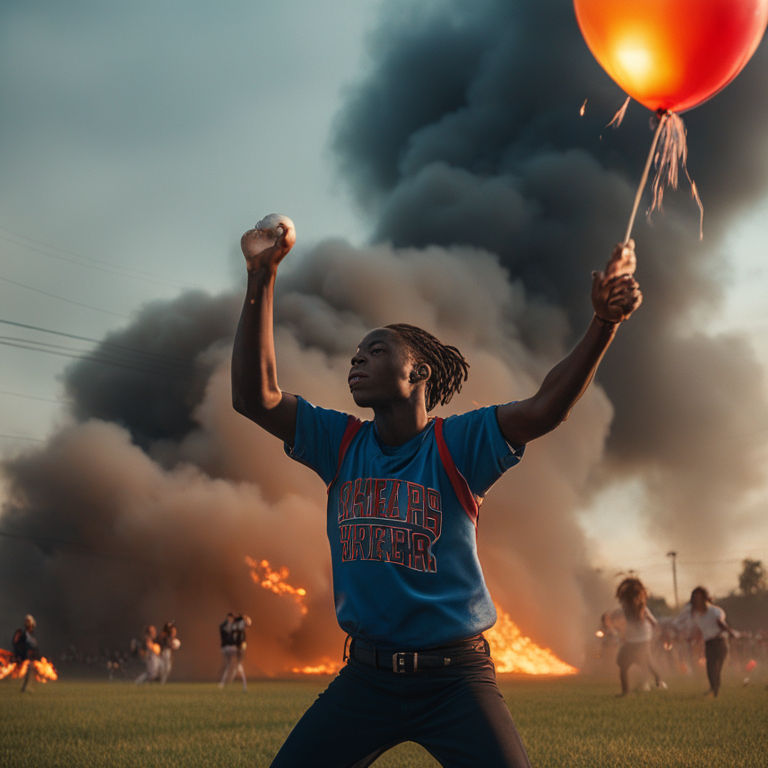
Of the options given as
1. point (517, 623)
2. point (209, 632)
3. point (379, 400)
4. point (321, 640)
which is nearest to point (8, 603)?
point (209, 632)

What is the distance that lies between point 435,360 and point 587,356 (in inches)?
34.5

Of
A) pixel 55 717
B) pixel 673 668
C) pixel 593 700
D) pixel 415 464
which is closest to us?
pixel 415 464

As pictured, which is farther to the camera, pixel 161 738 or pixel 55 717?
pixel 55 717

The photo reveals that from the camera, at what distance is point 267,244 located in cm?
235

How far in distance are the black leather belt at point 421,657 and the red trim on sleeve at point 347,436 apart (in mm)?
522

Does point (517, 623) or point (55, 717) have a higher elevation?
point (517, 623)

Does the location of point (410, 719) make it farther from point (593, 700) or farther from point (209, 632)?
point (209, 632)

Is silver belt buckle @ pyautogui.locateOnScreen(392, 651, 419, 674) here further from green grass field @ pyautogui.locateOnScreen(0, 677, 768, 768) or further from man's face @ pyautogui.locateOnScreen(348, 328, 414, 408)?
green grass field @ pyautogui.locateOnScreen(0, 677, 768, 768)

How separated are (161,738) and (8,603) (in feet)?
151

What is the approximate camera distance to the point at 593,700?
456 inches

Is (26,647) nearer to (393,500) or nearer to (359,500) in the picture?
(359,500)

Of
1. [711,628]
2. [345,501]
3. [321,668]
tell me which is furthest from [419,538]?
[321,668]

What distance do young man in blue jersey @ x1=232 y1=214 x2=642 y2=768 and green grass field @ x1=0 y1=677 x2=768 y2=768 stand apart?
3.70m

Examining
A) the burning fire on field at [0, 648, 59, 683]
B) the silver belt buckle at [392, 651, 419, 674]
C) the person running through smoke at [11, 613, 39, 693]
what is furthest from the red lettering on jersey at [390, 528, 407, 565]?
the burning fire on field at [0, 648, 59, 683]
